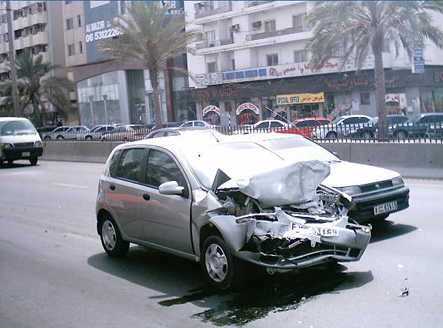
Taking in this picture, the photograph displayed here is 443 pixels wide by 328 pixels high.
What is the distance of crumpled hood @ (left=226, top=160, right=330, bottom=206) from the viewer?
21.4 ft

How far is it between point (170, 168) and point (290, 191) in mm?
1483

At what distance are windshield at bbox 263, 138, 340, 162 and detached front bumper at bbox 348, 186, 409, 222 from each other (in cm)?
139

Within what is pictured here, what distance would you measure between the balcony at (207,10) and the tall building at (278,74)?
0.28 feet

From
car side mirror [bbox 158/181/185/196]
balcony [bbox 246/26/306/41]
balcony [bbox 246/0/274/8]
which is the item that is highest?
balcony [bbox 246/0/274/8]

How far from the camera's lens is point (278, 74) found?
163ft

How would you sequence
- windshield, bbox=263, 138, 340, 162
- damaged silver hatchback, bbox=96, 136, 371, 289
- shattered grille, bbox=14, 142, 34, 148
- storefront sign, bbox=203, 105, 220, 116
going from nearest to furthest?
damaged silver hatchback, bbox=96, 136, 371, 289 < windshield, bbox=263, 138, 340, 162 < shattered grille, bbox=14, 142, 34, 148 < storefront sign, bbox=203, 105, 220, 116

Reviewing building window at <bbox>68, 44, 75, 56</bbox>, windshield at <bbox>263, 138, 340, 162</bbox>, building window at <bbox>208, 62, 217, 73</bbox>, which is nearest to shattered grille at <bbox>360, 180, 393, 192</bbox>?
windshield at <bbox>263, 138, 340, 162</bbox>

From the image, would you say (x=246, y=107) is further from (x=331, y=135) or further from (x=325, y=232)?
(x=325, y=232)

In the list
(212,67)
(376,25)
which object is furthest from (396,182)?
(212,67)

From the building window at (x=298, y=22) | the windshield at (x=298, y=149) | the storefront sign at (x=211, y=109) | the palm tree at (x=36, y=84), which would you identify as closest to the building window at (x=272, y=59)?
the building window at (x=298, y=22)

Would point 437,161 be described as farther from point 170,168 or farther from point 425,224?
point 170,168

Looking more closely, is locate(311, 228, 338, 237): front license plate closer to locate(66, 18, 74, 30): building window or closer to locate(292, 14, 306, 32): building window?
locate(292, 14, 306, 32): building window

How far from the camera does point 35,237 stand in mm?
10445

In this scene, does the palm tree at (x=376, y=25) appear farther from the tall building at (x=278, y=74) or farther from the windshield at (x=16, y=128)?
the windshield at (x=16, y=128)
